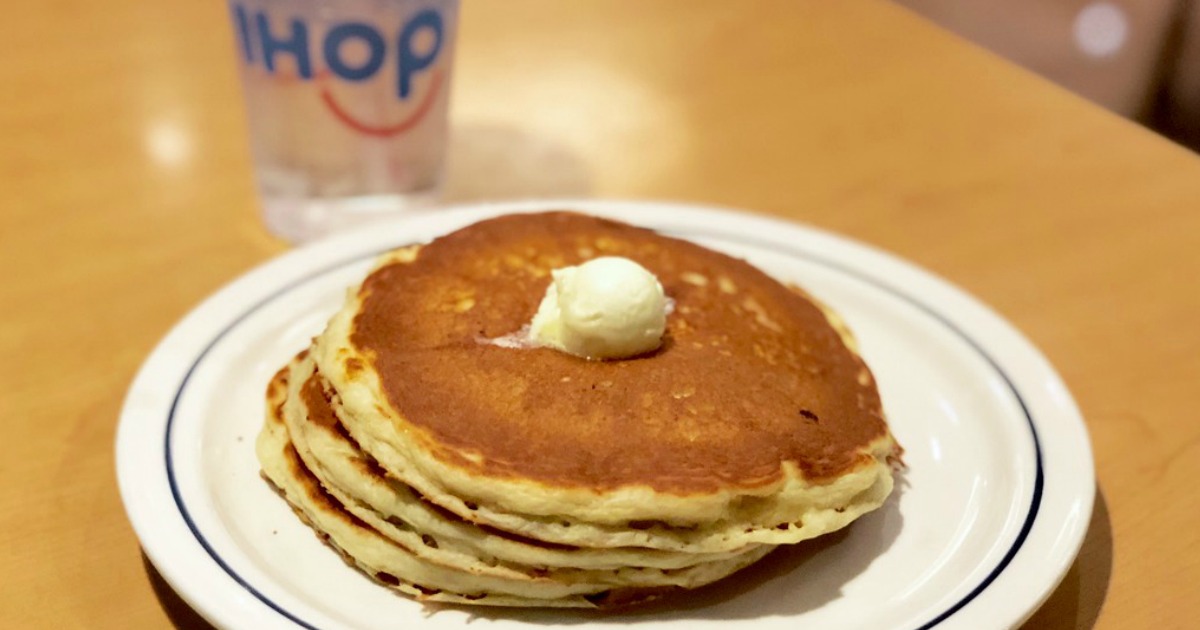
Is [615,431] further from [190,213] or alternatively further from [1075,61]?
[1075,61]

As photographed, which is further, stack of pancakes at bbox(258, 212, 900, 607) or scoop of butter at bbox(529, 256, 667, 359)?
scoop of butter at bbox(529, 256, 667, 359)

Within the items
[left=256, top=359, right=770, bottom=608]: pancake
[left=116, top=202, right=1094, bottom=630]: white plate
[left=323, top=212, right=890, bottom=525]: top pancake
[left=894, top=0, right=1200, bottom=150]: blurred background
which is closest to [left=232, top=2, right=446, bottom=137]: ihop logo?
[left=116, top=202, right=1094, bottom=630]: white plate

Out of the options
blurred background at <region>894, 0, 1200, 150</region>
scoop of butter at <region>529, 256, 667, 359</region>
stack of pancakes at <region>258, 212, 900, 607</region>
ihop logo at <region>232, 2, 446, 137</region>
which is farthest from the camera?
blurred background at <region>894, 0, 1200, 150</region>

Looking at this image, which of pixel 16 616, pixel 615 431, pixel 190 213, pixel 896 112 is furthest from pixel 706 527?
pixel 896 112

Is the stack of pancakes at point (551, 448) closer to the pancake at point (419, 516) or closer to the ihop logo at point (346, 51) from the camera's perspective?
the pancake at point (419, 516)

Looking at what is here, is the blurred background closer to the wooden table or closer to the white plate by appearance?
the wooden table

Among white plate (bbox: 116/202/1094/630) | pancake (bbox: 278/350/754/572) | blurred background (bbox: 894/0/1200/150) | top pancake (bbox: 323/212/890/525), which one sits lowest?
blurred background (bbox: 894/0/1200/150)

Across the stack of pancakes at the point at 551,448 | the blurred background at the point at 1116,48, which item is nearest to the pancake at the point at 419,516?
the stack of pancakes at the point at 551,448
